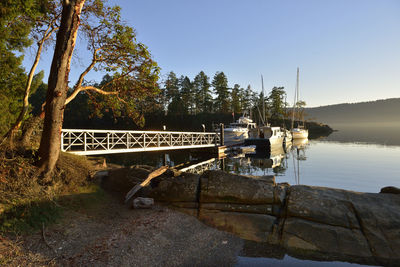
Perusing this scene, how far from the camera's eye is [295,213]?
6711 mm

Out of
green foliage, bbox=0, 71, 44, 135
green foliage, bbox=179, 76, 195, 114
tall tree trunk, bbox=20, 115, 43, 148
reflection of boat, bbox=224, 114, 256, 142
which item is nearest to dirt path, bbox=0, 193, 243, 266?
tall tree trunk, bbox=20, 115, 43, 148

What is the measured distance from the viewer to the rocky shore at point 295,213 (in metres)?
5.80

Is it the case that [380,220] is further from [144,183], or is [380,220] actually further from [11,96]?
[11,96]

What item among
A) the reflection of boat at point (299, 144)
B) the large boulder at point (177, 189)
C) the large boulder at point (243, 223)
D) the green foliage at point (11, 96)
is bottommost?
the reflection of boat at point (299, 144)

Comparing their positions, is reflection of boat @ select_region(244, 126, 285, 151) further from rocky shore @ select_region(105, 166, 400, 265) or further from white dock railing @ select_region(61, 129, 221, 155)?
rocky shore @ select_region(105, 166, 400, 265)

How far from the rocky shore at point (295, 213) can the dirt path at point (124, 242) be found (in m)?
0.72

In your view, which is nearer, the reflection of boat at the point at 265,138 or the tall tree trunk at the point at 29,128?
the tall tree trunk at the point at 29,128

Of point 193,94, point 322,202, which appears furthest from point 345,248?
point 193,94

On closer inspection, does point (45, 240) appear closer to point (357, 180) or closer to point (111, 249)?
point (111, 249)

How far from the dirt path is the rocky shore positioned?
2.37 feet

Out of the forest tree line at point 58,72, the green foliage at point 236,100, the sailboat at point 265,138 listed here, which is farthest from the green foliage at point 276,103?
the forest tree line at point 58,72

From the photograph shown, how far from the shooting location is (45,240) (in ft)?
16.1

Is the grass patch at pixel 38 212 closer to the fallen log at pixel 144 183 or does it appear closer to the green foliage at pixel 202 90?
the fallen log at pixel 144 183

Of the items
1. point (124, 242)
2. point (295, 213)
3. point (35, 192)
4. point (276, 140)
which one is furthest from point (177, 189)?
point (276, 140)
